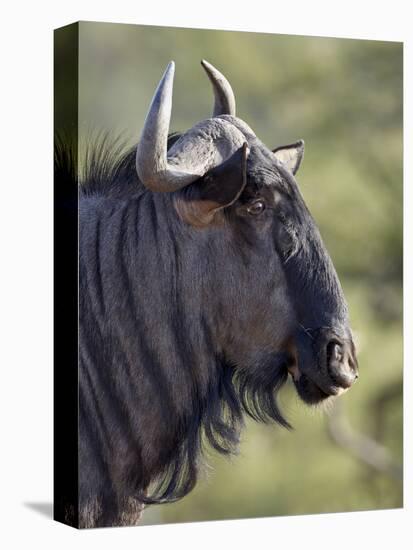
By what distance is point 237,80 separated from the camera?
30.2 ft

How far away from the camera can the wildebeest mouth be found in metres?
8.25

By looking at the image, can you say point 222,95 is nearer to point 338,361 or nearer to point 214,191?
point 214,191

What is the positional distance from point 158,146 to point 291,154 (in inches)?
55.4

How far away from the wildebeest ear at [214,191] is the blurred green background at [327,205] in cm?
76

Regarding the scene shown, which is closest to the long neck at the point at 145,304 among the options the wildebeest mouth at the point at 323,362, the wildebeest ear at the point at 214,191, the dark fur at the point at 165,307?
the dark fur at the point at 165,307

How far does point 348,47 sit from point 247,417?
249cm

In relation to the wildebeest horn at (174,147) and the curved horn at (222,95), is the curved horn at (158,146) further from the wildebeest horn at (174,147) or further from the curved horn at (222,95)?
the curved horn at (222,95)

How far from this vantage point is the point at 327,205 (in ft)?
31.7

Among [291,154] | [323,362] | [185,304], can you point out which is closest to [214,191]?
[185,304]

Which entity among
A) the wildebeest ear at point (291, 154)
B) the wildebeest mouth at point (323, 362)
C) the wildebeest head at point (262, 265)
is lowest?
the wildebeest mouth at point (323, 362)

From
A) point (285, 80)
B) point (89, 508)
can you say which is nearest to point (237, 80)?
point (285, 80)

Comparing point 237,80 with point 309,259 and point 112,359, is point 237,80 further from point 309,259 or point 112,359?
point 112,359

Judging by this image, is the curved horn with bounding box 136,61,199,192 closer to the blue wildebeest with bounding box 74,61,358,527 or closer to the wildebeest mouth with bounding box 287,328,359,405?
the blue wildebeest with bounding box 74,61,358,527

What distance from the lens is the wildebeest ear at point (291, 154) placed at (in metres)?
8.84
